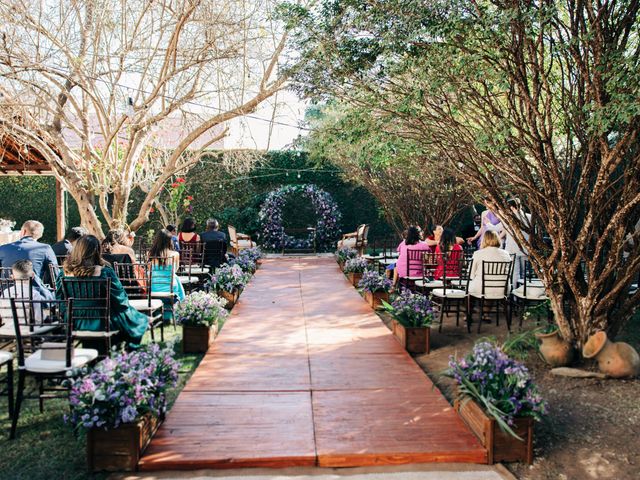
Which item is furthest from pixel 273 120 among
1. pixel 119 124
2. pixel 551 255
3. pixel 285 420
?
pixel 285 420

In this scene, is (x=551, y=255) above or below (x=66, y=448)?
above

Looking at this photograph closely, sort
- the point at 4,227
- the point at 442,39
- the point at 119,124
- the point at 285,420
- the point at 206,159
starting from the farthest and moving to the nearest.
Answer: the point at 206,159 → the point at 4,227 → the point at 119,124 → the point at 442,39 → the point at 285,420

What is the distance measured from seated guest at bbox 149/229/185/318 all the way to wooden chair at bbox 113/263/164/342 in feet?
0.66

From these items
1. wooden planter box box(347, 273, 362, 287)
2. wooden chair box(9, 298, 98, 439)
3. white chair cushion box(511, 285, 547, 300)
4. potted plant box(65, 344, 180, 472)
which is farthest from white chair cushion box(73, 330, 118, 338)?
wooden planter box box(347, 273, 362, 287)

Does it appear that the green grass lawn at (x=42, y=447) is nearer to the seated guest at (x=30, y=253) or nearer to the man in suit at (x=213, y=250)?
the seated guest at (x=30, y=253)

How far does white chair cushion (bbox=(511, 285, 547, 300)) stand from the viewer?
6.27 m

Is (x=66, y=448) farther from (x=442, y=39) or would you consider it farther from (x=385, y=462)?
(x=442, y=39)

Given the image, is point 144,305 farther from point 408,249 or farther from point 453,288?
point 408,249

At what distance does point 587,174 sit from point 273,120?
521 centimetres

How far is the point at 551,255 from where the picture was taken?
500cm

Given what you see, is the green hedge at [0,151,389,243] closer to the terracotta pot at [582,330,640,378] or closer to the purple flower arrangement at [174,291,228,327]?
the purple flower arrangement at [174,291,228,327]

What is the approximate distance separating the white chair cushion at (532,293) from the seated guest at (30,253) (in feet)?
17.3

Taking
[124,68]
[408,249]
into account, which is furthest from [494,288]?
[124,68]

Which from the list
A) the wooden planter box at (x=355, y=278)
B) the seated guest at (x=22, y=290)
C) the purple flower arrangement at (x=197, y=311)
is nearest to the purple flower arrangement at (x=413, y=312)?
the purple flower arrangement at (x=197, y=311)
